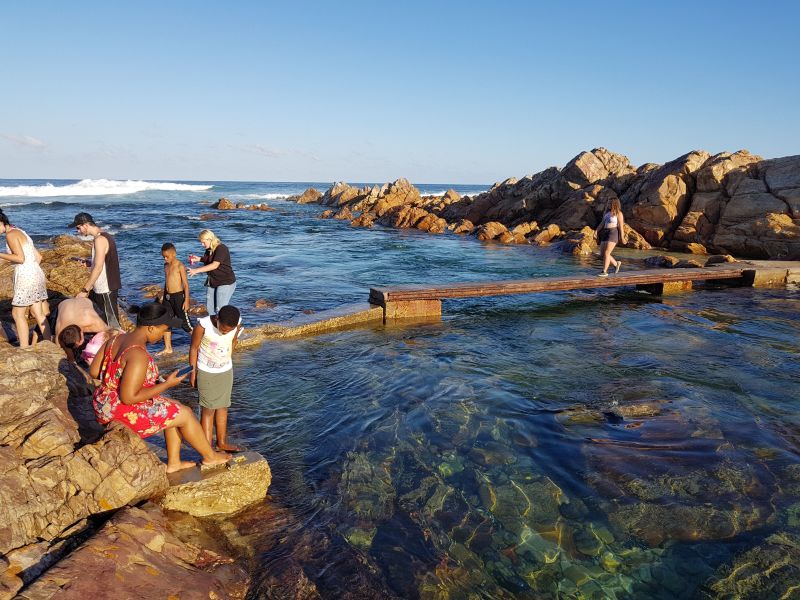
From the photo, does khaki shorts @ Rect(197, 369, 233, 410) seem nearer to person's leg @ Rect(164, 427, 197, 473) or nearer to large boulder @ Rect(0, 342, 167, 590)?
person's leg @ Rect(164, 427, 197, 473)

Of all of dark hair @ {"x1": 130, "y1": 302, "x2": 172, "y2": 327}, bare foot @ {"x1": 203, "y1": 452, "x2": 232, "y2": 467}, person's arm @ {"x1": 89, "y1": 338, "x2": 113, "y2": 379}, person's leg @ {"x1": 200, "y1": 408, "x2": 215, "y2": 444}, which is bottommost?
bare foot @ {"x1": 203, "y1": 452, "x2": 232, "y2": 467}

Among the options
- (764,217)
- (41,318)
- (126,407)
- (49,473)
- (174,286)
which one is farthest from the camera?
(764,217)

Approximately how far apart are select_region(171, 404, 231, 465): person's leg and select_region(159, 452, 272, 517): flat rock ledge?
9cm

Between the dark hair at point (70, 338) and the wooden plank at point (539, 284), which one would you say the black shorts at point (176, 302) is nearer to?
the dark hair at point (70, 338)

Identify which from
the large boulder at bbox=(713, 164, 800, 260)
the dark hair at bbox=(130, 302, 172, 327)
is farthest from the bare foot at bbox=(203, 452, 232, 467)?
the large boulder at bbox=(713, 164, 800, 260)

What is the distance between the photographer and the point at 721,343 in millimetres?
9688

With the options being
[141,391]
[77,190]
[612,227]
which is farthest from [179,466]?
[77,190]

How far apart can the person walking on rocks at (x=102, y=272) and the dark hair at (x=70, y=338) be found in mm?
1097

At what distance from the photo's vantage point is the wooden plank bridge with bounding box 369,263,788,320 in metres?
11.1

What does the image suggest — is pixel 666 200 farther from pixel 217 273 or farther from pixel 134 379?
pixel 134 379

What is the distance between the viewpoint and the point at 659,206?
23.7 metres

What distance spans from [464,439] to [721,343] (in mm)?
6637

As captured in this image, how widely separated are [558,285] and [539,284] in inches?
23.9

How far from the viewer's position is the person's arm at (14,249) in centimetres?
644
